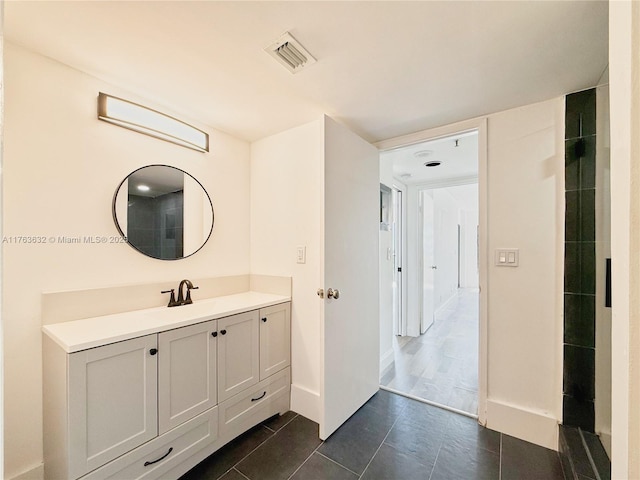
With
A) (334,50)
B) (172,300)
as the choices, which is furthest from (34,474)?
(334,50)

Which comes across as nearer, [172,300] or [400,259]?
[172,300]

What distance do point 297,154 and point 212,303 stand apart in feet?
4.17

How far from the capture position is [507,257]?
190 centimetres

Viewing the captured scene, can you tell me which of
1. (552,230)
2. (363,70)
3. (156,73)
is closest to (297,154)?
(363,70)

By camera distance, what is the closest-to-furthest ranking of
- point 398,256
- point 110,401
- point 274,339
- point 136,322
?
point 110,401
point 136,322
point 274,339
point 398,256

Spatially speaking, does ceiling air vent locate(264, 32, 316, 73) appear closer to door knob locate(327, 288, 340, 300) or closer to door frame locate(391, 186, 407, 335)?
door knob locate(327, 288, 340, 300)

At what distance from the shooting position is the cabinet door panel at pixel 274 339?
1.94 metres

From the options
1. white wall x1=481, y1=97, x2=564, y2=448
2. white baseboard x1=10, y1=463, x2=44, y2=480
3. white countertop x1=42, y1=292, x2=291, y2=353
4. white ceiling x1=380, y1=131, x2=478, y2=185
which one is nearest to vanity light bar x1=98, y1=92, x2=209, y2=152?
white countertop x1=42, y1=292, x2=291, y2=353

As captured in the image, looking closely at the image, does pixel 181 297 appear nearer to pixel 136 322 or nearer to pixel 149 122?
pixel 136 322

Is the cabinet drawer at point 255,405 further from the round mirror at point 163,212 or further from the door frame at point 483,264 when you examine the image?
the door frame at point 483,264

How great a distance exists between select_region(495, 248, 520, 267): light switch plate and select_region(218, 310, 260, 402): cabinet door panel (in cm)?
169

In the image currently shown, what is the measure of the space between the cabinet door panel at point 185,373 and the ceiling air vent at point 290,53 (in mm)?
1471

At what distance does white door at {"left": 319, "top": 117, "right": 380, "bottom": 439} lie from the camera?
1.81m

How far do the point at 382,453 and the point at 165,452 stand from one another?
121cm
